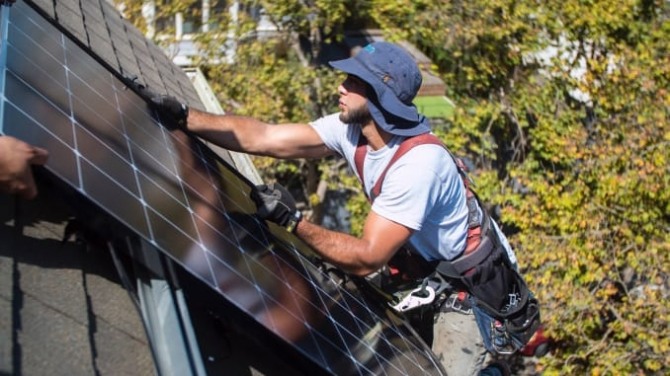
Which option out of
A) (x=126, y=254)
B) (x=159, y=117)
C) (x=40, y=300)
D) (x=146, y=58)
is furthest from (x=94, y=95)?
(x=146, y=58)

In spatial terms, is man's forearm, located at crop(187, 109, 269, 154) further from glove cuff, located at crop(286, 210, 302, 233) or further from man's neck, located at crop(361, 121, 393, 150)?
glove cuff, located at crop(286, 210, 302, 233)

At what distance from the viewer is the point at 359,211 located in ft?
38.6

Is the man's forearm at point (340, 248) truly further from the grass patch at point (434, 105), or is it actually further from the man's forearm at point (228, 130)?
the grass patch at point (434, 105)

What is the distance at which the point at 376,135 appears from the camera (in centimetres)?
402

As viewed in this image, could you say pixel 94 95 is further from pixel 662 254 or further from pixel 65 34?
pixel 662 254

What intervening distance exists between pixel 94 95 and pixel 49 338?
1329mm

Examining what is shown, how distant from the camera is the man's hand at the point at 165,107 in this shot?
4.00 metres

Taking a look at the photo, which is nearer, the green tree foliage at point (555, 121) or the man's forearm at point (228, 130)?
the man's forearm at point (228, 130)

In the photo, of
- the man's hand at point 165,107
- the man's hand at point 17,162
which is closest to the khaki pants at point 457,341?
the man's hand at point 165,107

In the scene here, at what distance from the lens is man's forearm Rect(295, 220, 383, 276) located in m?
3.64

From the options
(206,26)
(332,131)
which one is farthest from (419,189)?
(206,26)

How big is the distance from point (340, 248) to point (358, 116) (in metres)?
0.66

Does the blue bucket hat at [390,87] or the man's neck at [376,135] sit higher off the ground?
the blue bucket hat at [390,87]

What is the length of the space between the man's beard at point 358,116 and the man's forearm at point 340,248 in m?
0.58
